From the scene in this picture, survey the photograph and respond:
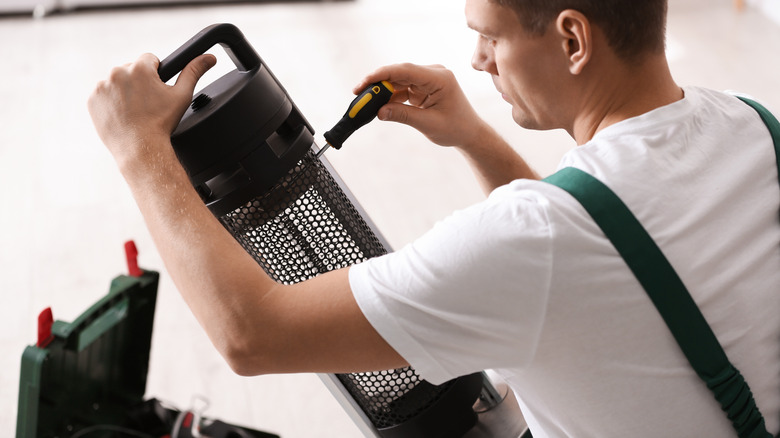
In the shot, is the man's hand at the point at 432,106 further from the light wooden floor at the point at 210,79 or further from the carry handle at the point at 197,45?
the light wooden floor at the point at 210,79

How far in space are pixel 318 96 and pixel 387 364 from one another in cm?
257

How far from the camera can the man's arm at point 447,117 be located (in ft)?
3.71

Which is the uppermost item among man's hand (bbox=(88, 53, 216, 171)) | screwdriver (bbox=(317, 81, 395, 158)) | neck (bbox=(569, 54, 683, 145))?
man's hand (bbox=(88, 53, 216, 171))

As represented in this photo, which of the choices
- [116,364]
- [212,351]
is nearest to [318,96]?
[212,351]

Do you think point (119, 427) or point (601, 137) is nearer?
point (601, 137)

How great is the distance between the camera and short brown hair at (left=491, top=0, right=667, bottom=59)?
34.4 inches

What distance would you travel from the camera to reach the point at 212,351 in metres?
2.26

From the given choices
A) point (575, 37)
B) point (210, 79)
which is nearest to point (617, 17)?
point (575, 37)

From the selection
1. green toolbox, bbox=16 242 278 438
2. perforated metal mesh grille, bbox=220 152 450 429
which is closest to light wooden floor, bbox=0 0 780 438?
green toolbox, bbox=16 242 278 438

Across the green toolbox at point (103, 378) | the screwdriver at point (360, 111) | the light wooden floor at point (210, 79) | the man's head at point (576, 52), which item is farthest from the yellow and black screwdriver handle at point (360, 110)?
the light wooden floor at point (210, 79)

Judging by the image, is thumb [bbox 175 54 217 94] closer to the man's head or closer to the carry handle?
the carry handle

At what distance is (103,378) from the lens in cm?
145

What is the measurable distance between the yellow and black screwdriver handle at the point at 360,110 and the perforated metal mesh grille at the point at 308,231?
0.04 m

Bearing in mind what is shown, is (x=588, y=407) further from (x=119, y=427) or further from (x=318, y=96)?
(x=318, y=96)
